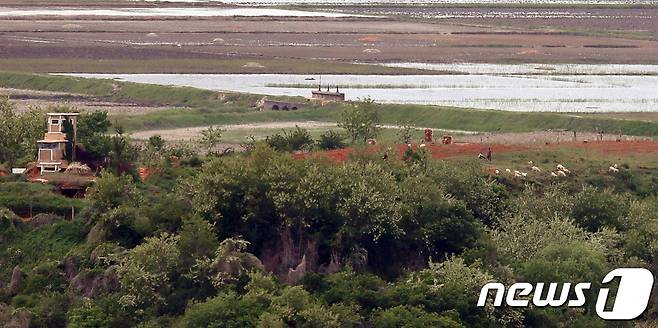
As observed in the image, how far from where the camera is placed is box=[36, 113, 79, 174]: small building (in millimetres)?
62531

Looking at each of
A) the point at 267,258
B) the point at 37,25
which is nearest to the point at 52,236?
the point at 267,258

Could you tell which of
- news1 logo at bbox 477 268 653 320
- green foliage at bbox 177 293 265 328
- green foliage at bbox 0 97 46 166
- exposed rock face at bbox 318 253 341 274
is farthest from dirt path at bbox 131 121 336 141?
green foliage at bbox 177 293 265 328

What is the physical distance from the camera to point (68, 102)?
99.4 m

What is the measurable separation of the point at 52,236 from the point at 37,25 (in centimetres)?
9528

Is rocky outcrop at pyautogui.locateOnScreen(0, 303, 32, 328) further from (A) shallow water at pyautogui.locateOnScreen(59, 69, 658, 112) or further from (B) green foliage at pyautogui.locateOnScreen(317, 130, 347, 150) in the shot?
(A) shallow water at pyautogui.locateOnScreen(59, 69, 658, 112)

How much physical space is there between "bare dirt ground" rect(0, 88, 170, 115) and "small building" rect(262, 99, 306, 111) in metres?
5.09

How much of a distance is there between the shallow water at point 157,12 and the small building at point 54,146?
324 feet

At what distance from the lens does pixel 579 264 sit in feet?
176

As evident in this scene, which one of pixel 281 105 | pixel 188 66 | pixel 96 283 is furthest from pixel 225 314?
pixel 188 66

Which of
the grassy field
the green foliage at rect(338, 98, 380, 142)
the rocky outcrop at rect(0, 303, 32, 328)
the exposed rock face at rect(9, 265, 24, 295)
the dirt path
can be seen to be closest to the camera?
the rocky outcrop at rect(0, 303, 32, 328)

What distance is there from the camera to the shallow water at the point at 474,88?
100 metres

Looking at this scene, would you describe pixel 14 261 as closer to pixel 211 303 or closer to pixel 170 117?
pixel 211 303

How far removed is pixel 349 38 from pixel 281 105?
46297 millimetres

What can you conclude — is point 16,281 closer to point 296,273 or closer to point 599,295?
point 296,273
